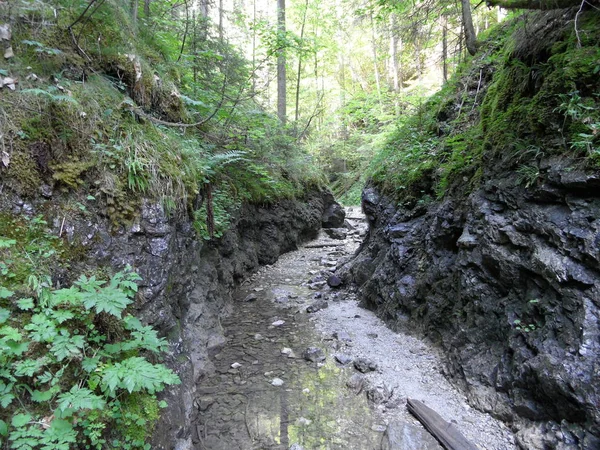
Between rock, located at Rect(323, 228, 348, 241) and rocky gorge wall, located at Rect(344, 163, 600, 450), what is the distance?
8658 mm

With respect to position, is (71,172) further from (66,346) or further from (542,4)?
(542,4)

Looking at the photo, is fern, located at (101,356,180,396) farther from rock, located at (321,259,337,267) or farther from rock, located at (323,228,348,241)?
rock, located at (323,228,348,241)

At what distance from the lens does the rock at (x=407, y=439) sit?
3.62m

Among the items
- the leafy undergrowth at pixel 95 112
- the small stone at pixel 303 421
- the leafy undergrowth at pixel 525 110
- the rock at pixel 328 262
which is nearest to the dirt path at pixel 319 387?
the small stone at pixel 303 421

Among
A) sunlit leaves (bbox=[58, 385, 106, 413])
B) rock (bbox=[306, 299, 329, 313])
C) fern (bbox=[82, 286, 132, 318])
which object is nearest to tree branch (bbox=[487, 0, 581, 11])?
fern (bbox=[82, 286, 132, 318])

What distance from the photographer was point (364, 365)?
202 inches

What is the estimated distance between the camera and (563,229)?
11.5ft

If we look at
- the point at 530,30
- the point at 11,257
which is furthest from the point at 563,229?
the point at 11,257

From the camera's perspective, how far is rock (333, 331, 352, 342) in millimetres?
6092

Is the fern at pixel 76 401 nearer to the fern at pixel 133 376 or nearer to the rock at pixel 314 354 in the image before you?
the fern at pixel 133 376

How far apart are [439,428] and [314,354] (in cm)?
233

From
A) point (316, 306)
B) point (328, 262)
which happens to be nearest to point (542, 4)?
point (316, 306)

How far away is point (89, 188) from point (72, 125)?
28.1 inches

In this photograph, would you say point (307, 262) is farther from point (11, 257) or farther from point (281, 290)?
point (11, 257)
